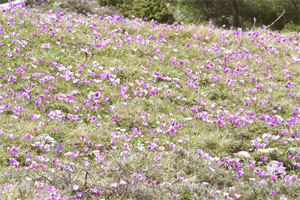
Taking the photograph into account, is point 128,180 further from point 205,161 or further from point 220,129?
point 220,129

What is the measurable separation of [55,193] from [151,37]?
6.64 m

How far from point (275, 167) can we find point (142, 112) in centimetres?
255

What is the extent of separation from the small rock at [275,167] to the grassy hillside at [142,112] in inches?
0.8

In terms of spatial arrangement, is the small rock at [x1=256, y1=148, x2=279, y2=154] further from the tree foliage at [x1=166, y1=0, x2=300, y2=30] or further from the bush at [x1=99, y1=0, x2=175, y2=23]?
the tree foliage at [x1=166, y1=0, x2=300, y2=30]

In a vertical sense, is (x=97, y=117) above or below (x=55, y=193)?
below

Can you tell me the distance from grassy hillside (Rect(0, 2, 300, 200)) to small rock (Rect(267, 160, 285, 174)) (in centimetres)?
2

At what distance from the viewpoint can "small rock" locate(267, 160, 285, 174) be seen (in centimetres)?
459

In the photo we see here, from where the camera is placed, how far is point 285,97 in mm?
7191

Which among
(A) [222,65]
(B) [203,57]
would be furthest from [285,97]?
(B) [203,57]

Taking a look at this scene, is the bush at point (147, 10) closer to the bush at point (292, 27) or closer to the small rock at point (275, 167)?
the bush at point (292, 27)

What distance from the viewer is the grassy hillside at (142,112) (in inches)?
163

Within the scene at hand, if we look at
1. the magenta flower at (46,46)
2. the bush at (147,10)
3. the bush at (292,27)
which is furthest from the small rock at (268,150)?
the bush at (292,27)

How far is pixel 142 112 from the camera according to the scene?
618 cm

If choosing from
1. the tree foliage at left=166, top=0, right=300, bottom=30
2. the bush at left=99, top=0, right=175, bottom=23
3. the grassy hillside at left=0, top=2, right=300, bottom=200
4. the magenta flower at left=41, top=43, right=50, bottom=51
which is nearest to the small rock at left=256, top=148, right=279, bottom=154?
the grassy hillside at left=0, top=2, right=300, bottom=200
